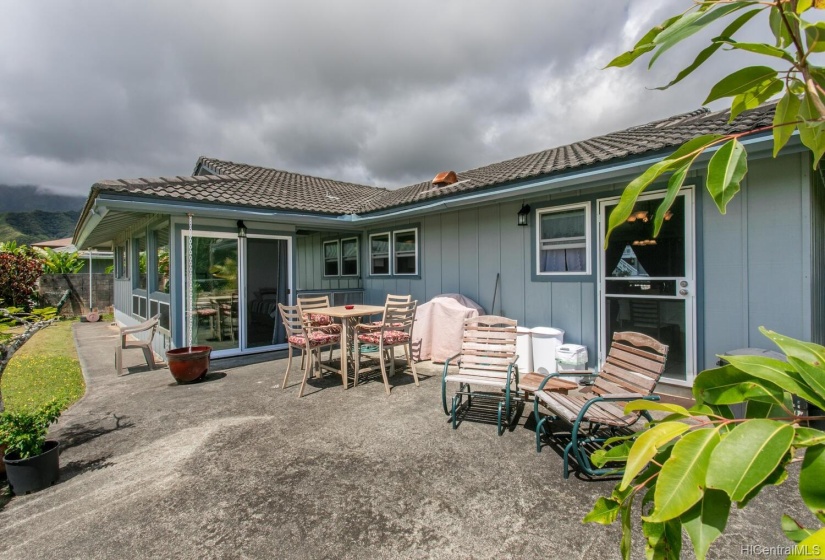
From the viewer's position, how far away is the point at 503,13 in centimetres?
622

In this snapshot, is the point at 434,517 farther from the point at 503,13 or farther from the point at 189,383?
the point at 503,13

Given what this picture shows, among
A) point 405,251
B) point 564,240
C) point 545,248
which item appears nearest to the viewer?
point 564,240

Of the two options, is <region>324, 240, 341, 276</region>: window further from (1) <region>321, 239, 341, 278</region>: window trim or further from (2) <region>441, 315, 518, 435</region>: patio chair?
(2) <region>441, 315, 518, 435</region>: patio chair

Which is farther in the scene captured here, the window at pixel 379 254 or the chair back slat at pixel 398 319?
the window at pixel 379 254

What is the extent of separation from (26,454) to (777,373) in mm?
4340

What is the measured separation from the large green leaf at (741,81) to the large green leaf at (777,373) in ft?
1.70

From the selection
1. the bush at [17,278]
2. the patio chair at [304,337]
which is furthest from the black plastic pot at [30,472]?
the bush at [17,278]

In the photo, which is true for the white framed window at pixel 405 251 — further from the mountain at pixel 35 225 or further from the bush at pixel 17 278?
the mountain at pixel 35 225

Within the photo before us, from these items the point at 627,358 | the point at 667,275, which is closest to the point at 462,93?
the point at 667,275

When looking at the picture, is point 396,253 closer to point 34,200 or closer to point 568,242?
point 568,242

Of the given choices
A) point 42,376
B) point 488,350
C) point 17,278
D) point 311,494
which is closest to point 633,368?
point 488,350

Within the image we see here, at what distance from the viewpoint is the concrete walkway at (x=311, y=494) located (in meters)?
2.20

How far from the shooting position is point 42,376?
598 cm

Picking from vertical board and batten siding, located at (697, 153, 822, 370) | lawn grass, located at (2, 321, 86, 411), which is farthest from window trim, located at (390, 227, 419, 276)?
lawn grass, located at (2, 321, 86, 411)
